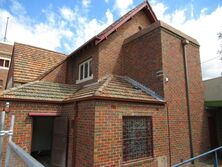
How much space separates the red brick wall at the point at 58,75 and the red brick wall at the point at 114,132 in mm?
6175

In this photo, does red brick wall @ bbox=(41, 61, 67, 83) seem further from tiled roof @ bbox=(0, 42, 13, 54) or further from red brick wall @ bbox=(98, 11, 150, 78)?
tiled roof @ bbox=(0, 42, 13, 54)

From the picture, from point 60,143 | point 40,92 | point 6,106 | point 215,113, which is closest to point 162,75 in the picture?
point 215,113

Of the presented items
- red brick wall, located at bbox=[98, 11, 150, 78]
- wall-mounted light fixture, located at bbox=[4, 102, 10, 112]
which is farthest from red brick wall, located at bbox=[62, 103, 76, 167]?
red brick wall, located at bbox=[98, 11, 150, 78]

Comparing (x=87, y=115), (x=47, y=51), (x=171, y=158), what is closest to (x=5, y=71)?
(x=47, y=51)

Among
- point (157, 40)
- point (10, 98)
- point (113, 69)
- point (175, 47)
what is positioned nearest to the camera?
point (10, 98)

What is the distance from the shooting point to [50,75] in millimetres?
11320

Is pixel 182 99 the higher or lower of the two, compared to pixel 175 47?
lower

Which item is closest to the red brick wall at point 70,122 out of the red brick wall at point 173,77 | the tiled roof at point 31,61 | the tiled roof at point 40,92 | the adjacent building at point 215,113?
the tiled roof at point 40,92

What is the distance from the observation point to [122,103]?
22.4ft

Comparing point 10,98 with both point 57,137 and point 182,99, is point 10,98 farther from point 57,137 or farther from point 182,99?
point 182,99

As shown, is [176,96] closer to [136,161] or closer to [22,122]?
[136,161]

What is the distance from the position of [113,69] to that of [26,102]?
5099 mm

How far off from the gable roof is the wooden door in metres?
4.68

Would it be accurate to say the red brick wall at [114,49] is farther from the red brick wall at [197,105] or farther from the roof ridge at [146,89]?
the red brick wall at [197,105]
